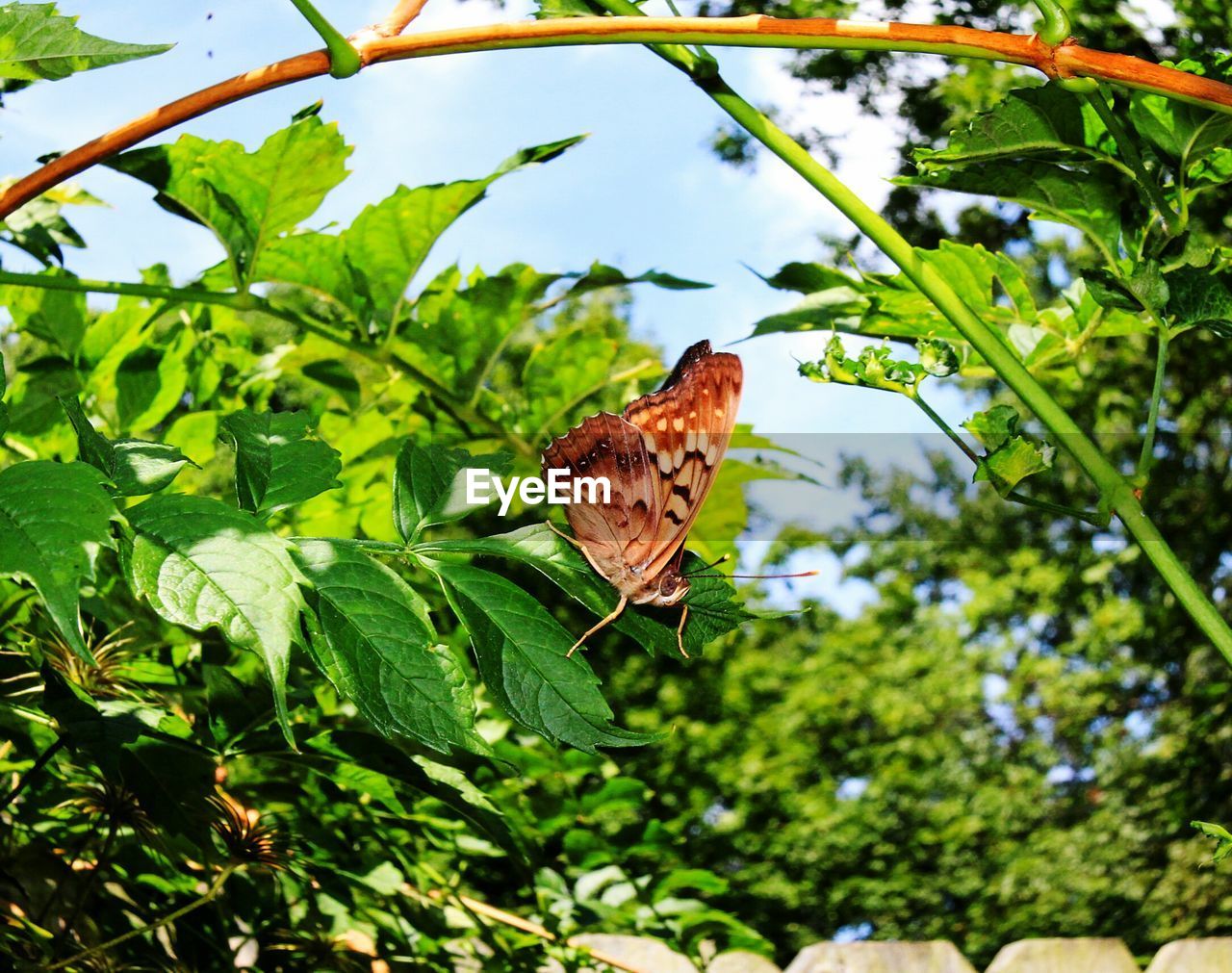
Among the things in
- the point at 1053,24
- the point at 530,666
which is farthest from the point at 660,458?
the point at 1053,24

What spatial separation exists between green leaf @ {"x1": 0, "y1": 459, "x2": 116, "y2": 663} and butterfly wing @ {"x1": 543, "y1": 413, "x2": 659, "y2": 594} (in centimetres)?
21

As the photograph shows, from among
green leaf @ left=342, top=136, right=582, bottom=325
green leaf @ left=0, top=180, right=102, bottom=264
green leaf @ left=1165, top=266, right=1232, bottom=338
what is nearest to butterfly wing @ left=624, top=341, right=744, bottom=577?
green leaf @ left=1165, top=266, right=1232, bottom=338

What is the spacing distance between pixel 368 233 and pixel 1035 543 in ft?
24.9

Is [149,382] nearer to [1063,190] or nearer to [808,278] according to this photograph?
[808,278]

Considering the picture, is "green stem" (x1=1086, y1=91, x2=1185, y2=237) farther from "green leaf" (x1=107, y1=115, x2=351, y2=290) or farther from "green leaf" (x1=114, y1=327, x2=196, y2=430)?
"green leaf" (x1=114, y1=327, x2=196, y2=430)

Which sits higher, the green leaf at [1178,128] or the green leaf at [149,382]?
the green leaf at [1178,128]

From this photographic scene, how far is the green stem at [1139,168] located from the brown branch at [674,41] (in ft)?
0.19

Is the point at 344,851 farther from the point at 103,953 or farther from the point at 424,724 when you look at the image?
the point at 424,724

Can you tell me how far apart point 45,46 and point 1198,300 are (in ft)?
1.80

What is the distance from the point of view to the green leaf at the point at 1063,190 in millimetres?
645

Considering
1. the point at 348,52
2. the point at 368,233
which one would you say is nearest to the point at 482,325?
the point at 368,233

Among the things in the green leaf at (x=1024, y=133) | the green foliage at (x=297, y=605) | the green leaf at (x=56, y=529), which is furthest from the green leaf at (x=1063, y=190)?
the green leaf at (x=56, y=529)

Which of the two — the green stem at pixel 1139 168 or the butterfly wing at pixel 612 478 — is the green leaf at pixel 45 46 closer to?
the butterfly wing at pixel 612 478

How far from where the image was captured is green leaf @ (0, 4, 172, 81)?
49 cm
